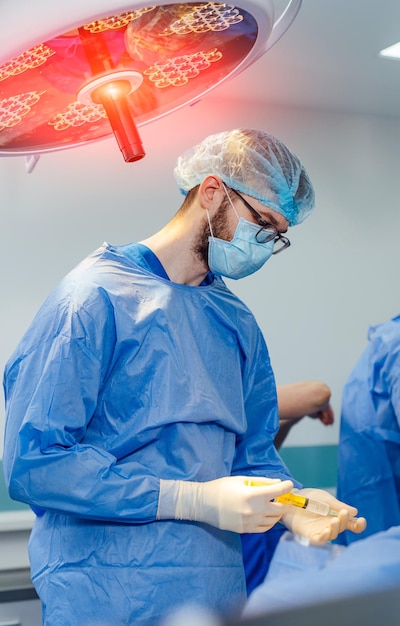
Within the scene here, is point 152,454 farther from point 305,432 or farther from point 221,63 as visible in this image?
point 305,432

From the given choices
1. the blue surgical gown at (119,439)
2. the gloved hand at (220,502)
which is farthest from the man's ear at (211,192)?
the gloved hand at (220,502)

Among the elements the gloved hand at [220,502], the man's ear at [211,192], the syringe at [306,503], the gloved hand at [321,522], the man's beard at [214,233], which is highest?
the man's ear at [211,192]

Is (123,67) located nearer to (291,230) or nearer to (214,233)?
(214,233)

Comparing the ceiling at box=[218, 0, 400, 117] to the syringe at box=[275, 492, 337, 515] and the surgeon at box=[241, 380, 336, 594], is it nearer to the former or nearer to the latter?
the surgeon at box=[241, 380, 336, 594]

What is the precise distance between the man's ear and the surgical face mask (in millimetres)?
21

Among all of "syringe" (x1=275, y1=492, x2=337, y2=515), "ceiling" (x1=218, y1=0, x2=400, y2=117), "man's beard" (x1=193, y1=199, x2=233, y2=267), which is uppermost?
"ceiling" (x1=218, y1=0, x2=400, y2=117)

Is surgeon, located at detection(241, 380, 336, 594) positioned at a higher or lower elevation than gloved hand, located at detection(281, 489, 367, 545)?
lower

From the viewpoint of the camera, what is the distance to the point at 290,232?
325cm


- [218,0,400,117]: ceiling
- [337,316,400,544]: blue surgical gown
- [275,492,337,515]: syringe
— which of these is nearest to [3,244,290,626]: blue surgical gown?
[275,492,337,515]: syringe

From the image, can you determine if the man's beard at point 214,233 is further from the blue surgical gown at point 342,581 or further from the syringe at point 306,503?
the blue surgical gown at point 342,581

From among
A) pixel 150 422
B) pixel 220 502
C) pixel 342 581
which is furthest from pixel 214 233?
pixel 342 581

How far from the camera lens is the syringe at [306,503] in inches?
58.2

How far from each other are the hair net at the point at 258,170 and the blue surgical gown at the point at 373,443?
35.0 inches

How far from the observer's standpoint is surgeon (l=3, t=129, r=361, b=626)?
133 cm
